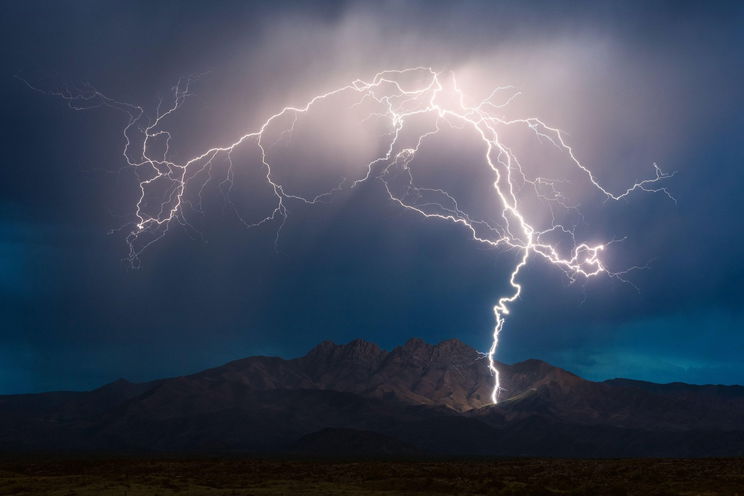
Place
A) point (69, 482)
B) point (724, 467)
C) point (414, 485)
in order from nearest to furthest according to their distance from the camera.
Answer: point (414, 485), point (69, 482), point (724, 467)

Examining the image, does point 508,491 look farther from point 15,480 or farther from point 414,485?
point 15,480

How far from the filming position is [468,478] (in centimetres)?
4972

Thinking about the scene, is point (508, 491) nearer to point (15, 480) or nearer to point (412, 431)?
point (15, 480)

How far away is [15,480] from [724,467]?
5241 cm

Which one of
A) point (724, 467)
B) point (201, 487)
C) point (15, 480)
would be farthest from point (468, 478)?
point (15, 480)

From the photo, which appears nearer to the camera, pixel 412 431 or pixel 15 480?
pixel 15 480

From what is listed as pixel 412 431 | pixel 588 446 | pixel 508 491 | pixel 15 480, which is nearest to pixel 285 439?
pixel 412 431

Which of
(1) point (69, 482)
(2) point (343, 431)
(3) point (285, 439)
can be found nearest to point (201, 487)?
(1) point (69, 482)

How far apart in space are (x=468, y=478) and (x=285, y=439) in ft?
492

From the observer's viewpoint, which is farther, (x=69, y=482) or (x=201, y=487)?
(x=69, y=482)

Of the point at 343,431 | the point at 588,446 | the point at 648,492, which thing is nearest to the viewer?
the point at 648,492

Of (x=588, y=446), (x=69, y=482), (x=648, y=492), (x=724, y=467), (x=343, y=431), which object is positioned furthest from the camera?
(x=588, y=446)

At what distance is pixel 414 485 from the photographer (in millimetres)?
44375

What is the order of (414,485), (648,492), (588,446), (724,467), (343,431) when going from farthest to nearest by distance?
(588,446) < (343,431) < (724,467) < (414,485) < (648,492)
